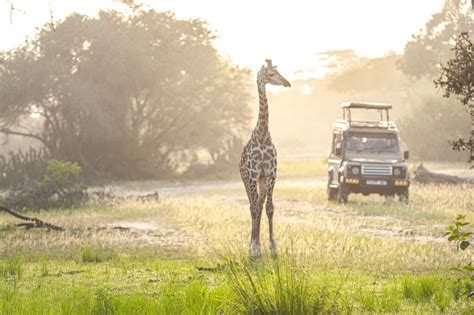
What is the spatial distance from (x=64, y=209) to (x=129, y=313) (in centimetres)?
1377

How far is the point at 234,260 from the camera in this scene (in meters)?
7.20

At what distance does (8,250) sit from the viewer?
1253cm

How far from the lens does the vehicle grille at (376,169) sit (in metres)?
19.9

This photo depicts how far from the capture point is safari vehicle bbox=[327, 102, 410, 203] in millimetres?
19891

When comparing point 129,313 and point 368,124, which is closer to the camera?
point 129,313

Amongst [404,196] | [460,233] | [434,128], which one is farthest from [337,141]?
[434,128]

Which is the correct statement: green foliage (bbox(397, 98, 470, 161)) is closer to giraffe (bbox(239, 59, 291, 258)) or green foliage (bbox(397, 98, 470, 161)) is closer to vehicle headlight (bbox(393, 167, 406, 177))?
→ vehicle headlight (bbox(393, 167, 406, 177))

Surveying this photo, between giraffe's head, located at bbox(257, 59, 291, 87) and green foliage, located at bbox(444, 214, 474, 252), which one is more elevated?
giraffe's head, located at bbox(257, 59, 291, 87)

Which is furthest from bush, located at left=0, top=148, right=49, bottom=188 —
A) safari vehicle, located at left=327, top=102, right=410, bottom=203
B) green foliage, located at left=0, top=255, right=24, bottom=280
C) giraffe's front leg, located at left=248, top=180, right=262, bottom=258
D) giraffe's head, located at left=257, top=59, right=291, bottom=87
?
green foliage, located at left=0, top=255, right=24, bottom=280

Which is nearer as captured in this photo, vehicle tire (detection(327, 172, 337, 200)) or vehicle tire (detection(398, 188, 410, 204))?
vehicle tire (detection(398, 188, 410, 204))

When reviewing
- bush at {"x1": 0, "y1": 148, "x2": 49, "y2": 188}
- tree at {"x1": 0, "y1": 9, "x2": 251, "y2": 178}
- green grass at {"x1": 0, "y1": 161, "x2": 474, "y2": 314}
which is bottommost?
green grass at {"x1": 0, "y1": 161, "x2": 474, "y2": 314}

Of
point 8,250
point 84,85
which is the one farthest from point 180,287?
point 84,85

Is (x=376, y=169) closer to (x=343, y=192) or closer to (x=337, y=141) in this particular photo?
(x=343, y=192)

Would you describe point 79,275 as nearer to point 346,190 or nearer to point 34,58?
point 346,190
